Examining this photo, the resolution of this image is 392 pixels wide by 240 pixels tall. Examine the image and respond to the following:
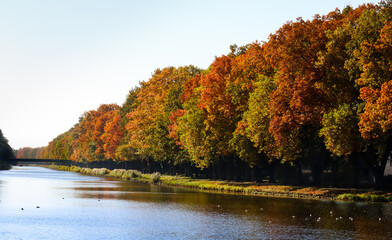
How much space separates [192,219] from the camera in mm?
33906

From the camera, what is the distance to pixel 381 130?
146ft

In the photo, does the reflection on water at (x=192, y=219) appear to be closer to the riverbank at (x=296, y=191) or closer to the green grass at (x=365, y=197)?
the green grass at (x=365, y=197)

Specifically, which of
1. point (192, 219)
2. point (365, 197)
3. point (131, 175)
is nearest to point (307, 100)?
point (365, 197)

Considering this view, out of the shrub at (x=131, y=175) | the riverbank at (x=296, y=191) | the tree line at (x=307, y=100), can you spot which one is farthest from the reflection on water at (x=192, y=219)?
the shrub at (x=131, y=175)

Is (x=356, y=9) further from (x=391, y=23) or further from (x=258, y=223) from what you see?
(x=258, y=223)

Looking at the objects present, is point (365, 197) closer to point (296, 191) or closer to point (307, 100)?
point (296, 191)

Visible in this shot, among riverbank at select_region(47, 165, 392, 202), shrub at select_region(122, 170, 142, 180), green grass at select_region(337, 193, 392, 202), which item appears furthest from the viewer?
shrub at select_region(122, 170, 142, 180)

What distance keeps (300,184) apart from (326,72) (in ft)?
59.3

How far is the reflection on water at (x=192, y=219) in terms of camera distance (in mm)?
27547

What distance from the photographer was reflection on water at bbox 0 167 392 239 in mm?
27547

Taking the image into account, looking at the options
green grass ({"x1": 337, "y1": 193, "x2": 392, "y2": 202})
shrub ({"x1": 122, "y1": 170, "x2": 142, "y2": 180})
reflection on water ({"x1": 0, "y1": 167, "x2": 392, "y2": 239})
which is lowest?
reflection on water ({"x1": 0, "y1": 167, "x2": 392, "y2": 239})

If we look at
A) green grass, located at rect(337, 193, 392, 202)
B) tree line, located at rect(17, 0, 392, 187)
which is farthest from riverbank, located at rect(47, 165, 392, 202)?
tree line, located at rect(17, 0, 392, 187)

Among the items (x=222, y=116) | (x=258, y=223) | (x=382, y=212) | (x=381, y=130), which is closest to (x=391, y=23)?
(x=381, y=130)

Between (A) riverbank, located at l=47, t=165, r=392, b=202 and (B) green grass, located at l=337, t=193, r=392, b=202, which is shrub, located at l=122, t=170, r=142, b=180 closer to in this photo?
(A) riverbank, located at l=47, t=165, r=392, b=202
